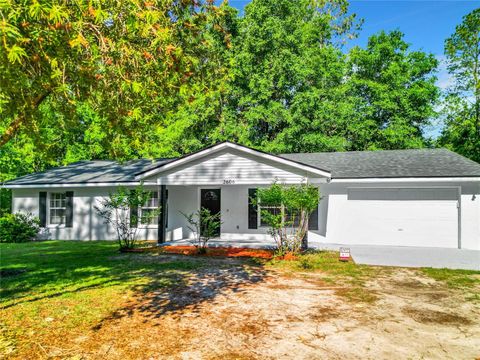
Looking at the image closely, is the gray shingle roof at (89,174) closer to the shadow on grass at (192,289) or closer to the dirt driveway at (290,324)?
the shadow on grass at (192,289)

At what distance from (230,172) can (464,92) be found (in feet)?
75.4

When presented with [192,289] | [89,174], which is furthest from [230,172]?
[89,174]

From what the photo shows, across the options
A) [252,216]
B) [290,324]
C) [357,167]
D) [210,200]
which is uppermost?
[357,167]

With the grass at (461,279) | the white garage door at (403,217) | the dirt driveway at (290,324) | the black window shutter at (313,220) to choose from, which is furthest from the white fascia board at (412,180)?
the dirt driveway at (290,324)

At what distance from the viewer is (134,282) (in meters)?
8.13

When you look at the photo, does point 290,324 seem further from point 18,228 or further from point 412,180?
point 18,228

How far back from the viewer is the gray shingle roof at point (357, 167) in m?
13.7

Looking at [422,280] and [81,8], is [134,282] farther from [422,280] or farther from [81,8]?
[422,280]

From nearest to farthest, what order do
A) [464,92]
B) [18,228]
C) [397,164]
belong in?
[397,164]
[18,228]
[464,92]

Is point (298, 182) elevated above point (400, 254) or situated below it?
above

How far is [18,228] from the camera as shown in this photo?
1603 centimetres

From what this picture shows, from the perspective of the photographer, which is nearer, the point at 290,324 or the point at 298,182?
the point at 290,324

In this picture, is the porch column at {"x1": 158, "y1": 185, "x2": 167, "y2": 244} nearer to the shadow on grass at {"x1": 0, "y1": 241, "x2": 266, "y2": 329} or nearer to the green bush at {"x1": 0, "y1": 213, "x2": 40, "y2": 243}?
the shadow on grass at {"x1": 0, "y1": 241, "x2": 266, "y2": 329}

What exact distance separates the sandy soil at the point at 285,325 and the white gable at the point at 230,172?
5.30 metres
